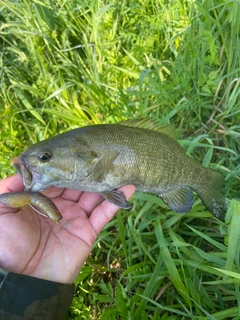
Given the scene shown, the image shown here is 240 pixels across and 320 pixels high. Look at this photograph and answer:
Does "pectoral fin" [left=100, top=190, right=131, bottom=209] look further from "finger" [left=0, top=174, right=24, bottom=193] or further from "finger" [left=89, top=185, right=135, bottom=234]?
"finger" [left=0, top=174, right=24, bottom=193]

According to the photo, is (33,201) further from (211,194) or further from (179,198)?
(211,194)

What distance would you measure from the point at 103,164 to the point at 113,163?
0.07 meters

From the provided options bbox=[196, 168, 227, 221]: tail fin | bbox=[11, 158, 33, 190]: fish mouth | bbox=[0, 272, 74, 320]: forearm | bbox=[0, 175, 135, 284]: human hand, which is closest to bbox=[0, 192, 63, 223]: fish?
bbox=[11, 158, 33, 190]: fish mouth

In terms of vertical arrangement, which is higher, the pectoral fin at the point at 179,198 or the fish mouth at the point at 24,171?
the fish mouth at the point at 24,171

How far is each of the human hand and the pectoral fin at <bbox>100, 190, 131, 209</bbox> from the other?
2.5 inches

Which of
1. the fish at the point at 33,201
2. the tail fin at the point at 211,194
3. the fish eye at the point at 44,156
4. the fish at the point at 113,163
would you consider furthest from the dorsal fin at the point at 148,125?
the fish at the point at 33,201

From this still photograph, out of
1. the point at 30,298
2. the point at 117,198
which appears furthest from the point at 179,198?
the point at 30,298

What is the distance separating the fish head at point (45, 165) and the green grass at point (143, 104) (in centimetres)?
87

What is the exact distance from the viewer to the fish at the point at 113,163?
7.66 ft

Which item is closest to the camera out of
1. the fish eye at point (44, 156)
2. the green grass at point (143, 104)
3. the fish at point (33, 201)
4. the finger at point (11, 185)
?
the fish at point (33, 201)

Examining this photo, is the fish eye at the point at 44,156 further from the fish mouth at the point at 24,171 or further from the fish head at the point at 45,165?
the fish mouth at the point at 24,171

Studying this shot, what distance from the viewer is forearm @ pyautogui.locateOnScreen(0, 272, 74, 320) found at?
222 cm

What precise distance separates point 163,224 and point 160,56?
1.94 m

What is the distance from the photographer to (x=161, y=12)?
3611 millimetres
